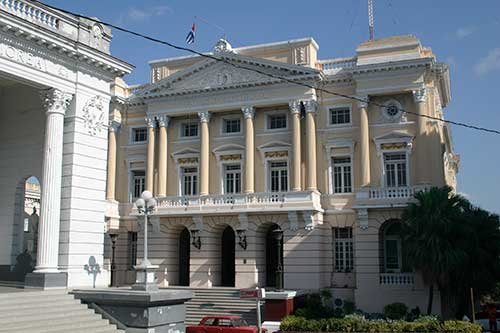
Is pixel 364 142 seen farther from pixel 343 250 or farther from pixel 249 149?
pixel 249 149

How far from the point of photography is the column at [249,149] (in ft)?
123

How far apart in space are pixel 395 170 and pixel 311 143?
17.3 ft

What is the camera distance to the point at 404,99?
35.4 m

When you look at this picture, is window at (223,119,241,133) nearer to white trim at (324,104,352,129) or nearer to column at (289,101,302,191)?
column at (289,101,302,191)

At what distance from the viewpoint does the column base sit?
1852 cm

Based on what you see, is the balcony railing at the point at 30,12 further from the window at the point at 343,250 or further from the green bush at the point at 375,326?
the window at the point at 343,250

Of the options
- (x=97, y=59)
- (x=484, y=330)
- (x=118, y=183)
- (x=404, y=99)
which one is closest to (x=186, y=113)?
(x=118, y=183)

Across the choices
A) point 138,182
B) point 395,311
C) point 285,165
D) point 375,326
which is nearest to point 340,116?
point 285,165

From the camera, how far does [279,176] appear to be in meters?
38.1

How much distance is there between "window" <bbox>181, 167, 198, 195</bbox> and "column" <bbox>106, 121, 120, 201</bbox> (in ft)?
17.0

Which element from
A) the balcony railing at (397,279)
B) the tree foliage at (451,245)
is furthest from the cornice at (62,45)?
the balcony railing at (397,279)

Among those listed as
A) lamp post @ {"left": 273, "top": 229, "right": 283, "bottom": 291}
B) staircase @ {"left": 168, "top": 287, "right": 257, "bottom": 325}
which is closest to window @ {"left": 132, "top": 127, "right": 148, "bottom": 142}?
lamp post @ {"left": 273, "top": 229, "right": 283, "bottom": 291}

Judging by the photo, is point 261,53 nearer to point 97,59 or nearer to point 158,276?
point 158,276

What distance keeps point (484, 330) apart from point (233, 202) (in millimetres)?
16314
